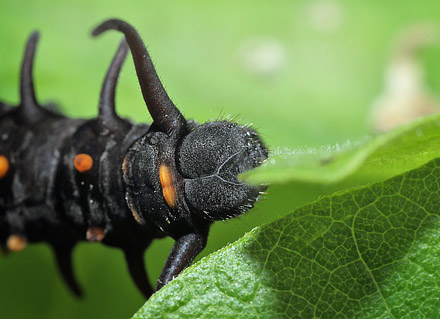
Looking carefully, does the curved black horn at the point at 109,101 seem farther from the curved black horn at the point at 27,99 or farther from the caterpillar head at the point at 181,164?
the curved black horn at the point at 27,99

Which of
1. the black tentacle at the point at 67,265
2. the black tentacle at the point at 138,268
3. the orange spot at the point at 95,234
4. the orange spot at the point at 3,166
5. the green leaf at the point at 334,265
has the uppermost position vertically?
the green leaf at the point at 334,265

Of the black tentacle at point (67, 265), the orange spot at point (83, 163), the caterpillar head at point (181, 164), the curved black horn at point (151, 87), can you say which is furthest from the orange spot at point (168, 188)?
the black tentacle at point (67, 265)

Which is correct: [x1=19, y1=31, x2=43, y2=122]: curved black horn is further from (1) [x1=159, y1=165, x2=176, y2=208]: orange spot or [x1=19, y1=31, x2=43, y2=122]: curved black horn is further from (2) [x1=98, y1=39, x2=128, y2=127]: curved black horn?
(1) [x1=159, y1=165, x2=176, y2=208]: orange spot

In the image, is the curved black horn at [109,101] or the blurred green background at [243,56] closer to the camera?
the curved black horn at [109,101]

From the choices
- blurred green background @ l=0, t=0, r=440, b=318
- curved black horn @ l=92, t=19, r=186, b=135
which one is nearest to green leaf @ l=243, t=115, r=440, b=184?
curved black horn @ l=92, t=19, r=186, b=135

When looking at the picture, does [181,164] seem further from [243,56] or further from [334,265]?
[243,56]

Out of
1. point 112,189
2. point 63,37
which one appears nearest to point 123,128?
point 112,189
